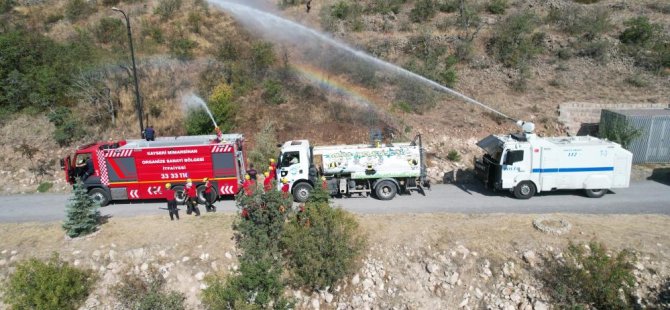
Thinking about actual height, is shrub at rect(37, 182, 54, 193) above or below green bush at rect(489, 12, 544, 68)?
below

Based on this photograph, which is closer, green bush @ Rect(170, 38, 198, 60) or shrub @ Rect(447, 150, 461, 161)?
shrub @ Rect(447, 150, 461, 161)

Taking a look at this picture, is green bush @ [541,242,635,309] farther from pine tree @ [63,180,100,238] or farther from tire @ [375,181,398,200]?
pine tree @ [63,180,100,238]

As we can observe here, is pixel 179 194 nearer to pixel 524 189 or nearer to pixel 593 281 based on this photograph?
pixel 524 189

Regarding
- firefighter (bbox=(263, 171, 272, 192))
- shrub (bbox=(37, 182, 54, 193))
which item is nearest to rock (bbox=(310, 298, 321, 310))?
firefighter (bbox=(263, 171, 272, 192))

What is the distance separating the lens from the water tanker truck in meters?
16.4

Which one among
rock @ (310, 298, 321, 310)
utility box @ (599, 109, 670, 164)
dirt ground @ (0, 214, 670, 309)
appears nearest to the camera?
rock @ (310, 298, 321, 310)

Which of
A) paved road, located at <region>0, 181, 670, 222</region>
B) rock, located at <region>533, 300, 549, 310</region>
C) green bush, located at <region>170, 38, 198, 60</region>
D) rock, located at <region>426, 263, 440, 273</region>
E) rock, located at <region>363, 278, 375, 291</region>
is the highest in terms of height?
green bush, located at <region>170, 38, 198, 60</region>

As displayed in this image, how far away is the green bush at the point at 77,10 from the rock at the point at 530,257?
40.6m

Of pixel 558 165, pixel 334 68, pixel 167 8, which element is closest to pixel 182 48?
pixel 167 8

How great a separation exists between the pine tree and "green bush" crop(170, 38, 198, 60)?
17192mm

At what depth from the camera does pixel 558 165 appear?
1605 centimetres

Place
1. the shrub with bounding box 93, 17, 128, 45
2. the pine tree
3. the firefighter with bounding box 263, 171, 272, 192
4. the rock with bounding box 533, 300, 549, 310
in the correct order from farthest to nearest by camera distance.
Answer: the shrub with bounding box 93, 17, 128, 45 → the pine tree → the firefighter with bounding box 263, 171, 272, 192 → the rock with bounding box 533, 300, 549, 310

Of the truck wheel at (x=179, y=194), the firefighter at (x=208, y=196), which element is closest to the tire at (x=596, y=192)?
the firefighter at (x=208, y=196)

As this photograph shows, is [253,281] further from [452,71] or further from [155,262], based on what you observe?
[452,71]
